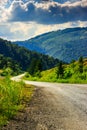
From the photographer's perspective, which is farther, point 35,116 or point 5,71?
point 5,71

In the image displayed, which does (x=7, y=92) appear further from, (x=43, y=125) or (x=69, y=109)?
(x=43, y=125)

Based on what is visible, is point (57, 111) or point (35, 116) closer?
point (35, 116)

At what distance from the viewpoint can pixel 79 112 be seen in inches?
662

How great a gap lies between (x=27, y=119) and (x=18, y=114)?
1372 mm

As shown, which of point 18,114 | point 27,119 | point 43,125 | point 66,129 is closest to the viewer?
point 66,129

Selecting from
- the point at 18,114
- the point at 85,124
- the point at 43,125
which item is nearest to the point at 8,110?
the point at 18,114

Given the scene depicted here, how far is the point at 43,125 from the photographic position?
13359 mm

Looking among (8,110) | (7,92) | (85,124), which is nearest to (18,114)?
(8,110)

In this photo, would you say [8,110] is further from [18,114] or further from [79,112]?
[79,112]

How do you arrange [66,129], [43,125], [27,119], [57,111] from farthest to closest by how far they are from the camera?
[57,111], [27,119], [43,125], [66,129]

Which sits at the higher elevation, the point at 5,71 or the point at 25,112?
the point at 5,71

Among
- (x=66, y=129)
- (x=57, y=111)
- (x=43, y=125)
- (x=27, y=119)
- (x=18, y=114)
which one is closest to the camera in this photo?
(x=66, y=129)

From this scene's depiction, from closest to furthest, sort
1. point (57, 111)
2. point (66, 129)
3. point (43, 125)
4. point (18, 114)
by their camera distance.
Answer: point (66, 129), point (43, 125), point (18, 114), point (57, 111)

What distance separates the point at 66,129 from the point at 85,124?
3.93 feet
